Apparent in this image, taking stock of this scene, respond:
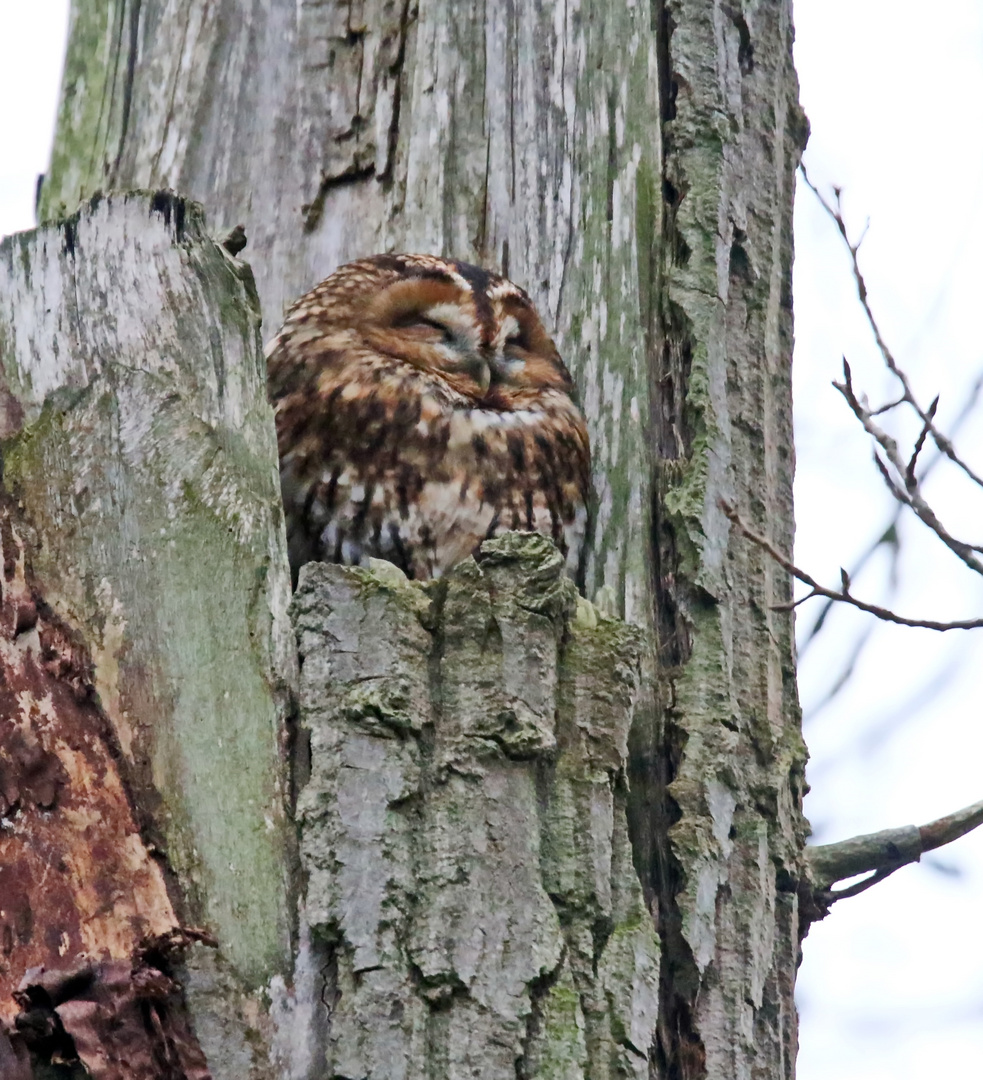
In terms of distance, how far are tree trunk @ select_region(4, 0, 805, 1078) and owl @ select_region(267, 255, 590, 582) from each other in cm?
7

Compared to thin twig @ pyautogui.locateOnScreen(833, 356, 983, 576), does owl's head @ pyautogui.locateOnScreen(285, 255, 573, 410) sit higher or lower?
higher

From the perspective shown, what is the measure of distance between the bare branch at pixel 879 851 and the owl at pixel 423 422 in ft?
1.78

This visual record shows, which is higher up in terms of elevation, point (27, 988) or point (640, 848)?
point (640, 848)

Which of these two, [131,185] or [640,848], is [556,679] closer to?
[640,848]

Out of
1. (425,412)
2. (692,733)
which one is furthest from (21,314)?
(692,733)

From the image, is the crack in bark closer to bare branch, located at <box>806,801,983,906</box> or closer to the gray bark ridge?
the gray bark ridge

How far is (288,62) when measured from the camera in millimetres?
2646

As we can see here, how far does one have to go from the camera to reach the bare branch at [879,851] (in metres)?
2.06

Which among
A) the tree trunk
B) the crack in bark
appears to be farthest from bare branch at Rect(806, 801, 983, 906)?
the crack in bark

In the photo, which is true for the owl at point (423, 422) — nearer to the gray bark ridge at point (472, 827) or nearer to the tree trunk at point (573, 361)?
the tree trunk at point (573, 361)

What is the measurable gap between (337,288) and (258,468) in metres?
0.76

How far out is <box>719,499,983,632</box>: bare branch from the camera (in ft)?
6.23

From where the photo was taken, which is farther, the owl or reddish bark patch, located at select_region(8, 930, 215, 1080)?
the owl

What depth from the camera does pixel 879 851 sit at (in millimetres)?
2082
